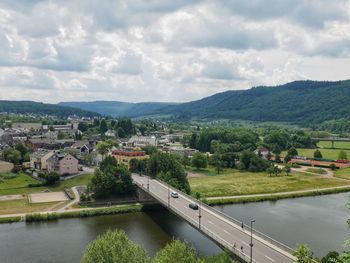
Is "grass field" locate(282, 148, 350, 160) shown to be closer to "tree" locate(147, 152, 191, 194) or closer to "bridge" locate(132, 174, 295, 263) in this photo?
"tree" locate(147, 152, 191, 194)

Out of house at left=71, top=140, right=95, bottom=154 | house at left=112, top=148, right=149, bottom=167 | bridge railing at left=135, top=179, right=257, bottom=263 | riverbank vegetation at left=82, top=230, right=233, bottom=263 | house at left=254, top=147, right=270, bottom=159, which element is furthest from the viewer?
house at left=254, top=147, right=270, bottom=159

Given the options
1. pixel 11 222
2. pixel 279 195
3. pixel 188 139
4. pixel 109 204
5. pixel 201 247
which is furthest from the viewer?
pixel 188 139

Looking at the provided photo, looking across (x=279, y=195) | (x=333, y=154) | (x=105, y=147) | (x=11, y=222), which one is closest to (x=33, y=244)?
(x=11, y=222)

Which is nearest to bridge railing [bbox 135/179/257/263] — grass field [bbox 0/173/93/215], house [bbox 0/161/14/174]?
grass field [bbox 0/173/93/215]

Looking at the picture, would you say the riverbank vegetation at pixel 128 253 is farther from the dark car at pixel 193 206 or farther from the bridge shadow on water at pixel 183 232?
the dark car at pixel 193 206

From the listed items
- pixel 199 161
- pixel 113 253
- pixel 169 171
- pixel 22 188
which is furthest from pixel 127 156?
pixel 113 253

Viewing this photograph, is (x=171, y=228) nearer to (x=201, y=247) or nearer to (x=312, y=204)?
(x=201, y=247)
